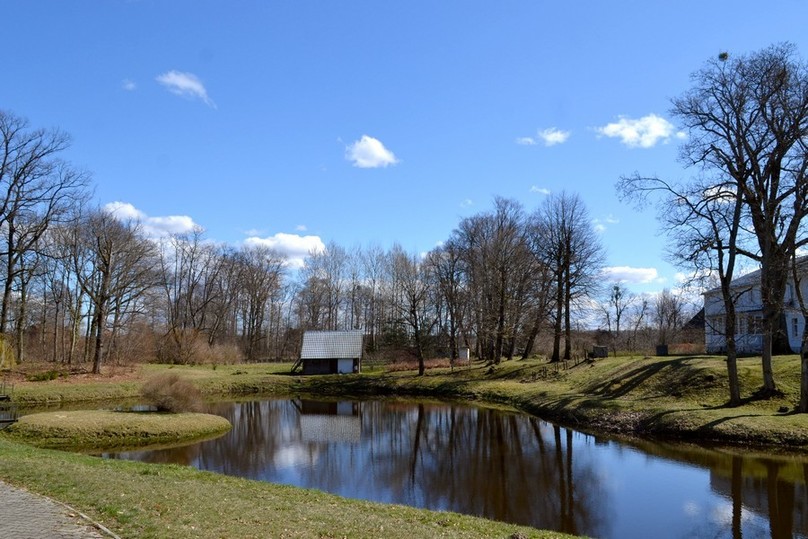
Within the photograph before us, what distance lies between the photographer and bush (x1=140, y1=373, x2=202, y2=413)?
25.5 m

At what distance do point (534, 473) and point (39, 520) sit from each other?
13.2 meters

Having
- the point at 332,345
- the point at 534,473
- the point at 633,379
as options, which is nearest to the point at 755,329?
the point at 633,379

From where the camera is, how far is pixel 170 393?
2553cm

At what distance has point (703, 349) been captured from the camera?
132 feet

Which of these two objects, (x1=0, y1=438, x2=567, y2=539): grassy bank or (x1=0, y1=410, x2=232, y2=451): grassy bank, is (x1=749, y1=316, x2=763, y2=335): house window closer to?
(x1=0, y1=438, x2=567, y2=539): grassy bank

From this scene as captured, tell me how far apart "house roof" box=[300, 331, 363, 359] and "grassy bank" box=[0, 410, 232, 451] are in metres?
24.4

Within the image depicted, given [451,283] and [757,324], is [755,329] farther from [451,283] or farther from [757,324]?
[451,283]

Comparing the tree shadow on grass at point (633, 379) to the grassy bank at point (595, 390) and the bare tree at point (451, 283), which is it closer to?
the grassy bank at point (595, 390)

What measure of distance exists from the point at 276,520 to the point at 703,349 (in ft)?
130

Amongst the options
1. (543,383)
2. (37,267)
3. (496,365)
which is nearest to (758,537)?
(543,383)

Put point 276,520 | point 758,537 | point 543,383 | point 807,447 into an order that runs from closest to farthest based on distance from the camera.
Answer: point 276,520, point 758,537, point 807,447, point 543,383

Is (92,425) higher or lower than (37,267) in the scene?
lower

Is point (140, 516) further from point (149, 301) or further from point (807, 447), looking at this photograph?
point (149, 301)

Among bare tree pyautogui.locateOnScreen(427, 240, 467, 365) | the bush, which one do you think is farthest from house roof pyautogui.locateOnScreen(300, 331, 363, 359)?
the bush
